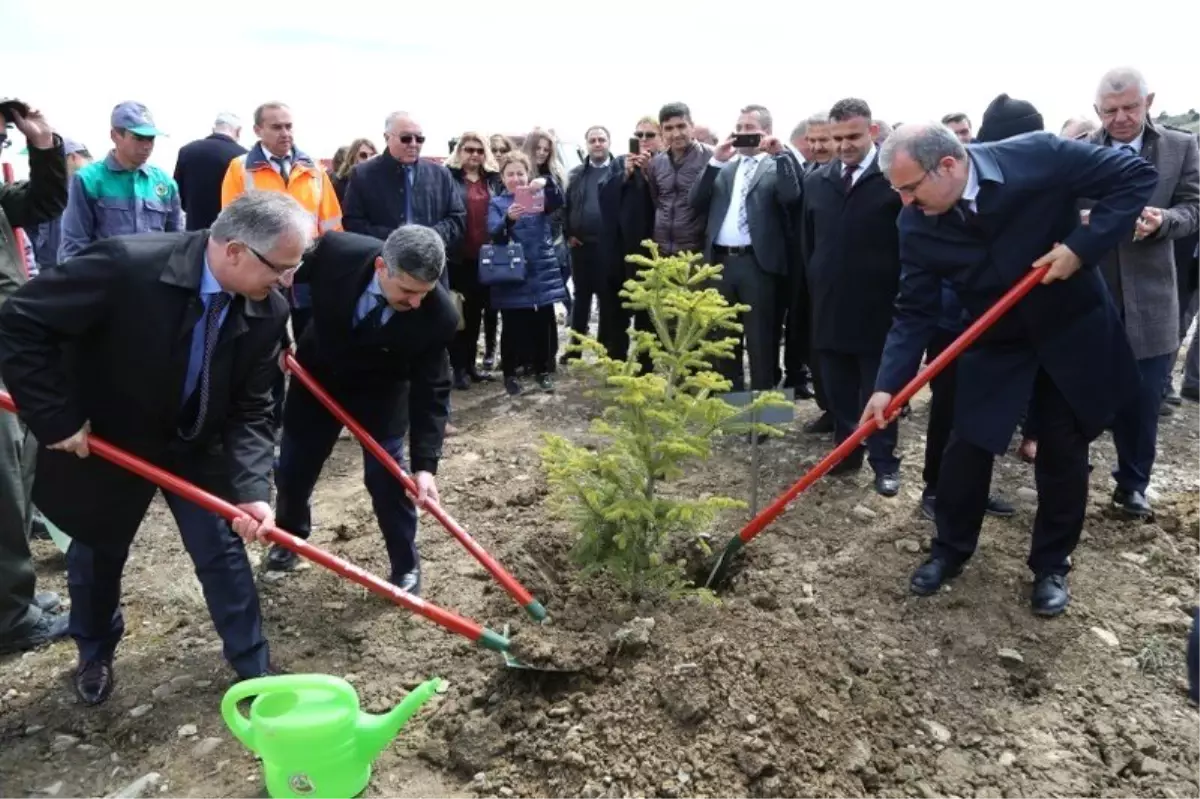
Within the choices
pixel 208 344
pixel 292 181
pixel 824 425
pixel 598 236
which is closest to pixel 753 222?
pixel 824 425

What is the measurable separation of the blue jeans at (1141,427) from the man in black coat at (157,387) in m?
4.19

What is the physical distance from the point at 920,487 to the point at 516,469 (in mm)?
2484

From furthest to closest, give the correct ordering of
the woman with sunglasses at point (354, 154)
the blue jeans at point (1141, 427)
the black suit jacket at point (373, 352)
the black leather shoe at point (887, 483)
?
the woman with sunglasses at point (354, 154) < the black leather shoe at point (887, 483) < the blue jeans at point (1141, 427) < the black suit jacket at point (373, 352)

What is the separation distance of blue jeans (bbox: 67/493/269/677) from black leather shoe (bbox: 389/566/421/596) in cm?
87

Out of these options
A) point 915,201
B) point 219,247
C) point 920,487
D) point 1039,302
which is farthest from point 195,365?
point 920,487

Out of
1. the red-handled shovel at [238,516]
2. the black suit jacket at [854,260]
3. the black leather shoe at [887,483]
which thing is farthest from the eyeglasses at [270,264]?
the black leather shoe at [887,483]

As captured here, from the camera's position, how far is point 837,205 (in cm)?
522

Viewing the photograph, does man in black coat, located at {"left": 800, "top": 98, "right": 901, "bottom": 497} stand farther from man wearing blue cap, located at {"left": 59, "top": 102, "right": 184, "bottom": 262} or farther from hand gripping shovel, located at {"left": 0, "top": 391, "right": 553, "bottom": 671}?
man wearing blue cap, located at {"left": 59, "top": 102, "right": 184, "bottom": 262}

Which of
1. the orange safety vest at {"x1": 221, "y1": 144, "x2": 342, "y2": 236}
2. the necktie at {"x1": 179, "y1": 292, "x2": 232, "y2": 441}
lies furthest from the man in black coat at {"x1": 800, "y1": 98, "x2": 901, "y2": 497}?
the necktie at {"x1": 179, "y1": 292, "x2": 232, "y2": 441}

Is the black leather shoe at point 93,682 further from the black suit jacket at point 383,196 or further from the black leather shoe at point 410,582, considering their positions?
the black suit jacket at point 383,196

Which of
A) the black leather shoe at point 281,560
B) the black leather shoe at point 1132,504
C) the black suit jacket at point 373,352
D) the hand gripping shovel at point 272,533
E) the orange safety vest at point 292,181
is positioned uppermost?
the orange safety vest at point 292,181

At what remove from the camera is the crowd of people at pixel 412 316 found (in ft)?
9.93

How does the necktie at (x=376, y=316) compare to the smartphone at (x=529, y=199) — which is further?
the smartphone at (x=529, y=199)

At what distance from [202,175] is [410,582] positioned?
3666 mm
